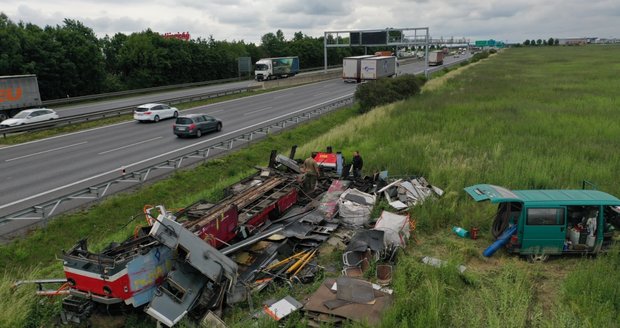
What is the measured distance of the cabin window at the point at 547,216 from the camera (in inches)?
404

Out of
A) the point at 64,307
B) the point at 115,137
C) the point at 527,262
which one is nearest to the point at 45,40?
the point at 115,137

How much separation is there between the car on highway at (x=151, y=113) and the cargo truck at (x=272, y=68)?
108ft

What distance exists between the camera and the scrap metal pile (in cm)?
820

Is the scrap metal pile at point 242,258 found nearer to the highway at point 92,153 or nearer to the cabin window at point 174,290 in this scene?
the cabin window at point 174,290

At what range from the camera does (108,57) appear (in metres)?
62.1

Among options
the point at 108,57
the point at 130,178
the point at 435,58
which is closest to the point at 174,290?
the point at 130,178

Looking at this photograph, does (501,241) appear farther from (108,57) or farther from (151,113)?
(108,57)

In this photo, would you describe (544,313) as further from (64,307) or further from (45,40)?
(45,40)

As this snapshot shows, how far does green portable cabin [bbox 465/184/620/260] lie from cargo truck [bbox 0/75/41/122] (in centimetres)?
3630

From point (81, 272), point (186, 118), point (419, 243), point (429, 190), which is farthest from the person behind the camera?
point (186, 118)

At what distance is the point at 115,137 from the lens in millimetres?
27328

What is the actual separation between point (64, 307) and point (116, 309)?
0.95m

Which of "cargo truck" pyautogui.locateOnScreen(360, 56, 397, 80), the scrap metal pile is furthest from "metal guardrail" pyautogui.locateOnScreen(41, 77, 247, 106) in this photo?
the scrap metal pile

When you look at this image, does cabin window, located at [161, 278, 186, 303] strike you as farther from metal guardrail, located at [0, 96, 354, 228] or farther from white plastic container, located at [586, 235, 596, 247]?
white plastic container, located at [586, 235, 596, 247]
